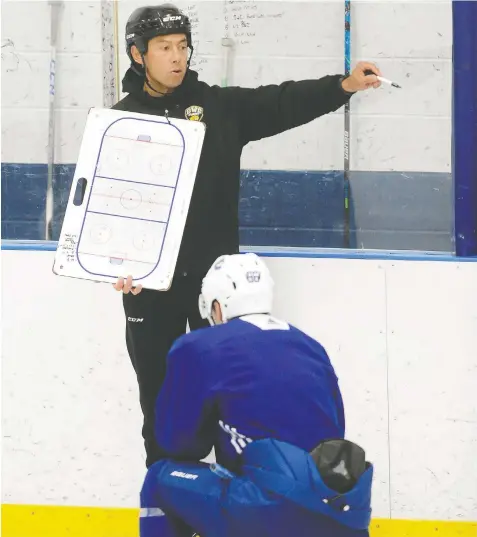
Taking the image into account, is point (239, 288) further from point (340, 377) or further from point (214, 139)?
point (340, 377)

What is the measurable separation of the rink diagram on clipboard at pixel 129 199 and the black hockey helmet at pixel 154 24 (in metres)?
0.21

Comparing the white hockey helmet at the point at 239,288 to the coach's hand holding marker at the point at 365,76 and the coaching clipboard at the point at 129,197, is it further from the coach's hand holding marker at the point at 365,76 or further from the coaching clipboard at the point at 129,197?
the coach's hand holding marker at the point at 365,76

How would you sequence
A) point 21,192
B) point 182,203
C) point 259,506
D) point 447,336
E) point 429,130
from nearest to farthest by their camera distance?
point 259,506 < point 182,203 < point 447,336 < point 21,192 < point 429,130

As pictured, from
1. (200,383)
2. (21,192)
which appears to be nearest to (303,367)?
(200,383)

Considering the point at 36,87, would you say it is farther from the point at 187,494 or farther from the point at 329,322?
the point at 187,494

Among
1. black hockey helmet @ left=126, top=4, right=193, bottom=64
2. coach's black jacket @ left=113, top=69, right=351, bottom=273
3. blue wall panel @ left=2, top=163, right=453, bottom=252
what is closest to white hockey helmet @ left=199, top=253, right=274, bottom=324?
coach's black jacket @ left=113, top=69, right=351, bottom=273

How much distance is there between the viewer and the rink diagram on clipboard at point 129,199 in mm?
2463

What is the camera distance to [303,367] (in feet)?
6.34

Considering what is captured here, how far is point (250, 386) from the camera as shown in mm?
1896

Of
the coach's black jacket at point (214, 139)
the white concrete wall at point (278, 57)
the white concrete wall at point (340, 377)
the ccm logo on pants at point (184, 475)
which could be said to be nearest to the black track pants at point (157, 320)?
the coach's black jacket at point (214, 139)

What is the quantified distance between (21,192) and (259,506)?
1700 millimetres

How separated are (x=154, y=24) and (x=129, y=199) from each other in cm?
41

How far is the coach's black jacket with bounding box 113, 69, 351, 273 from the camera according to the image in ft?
8.29

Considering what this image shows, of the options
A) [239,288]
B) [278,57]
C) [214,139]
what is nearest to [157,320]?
[214,139]
